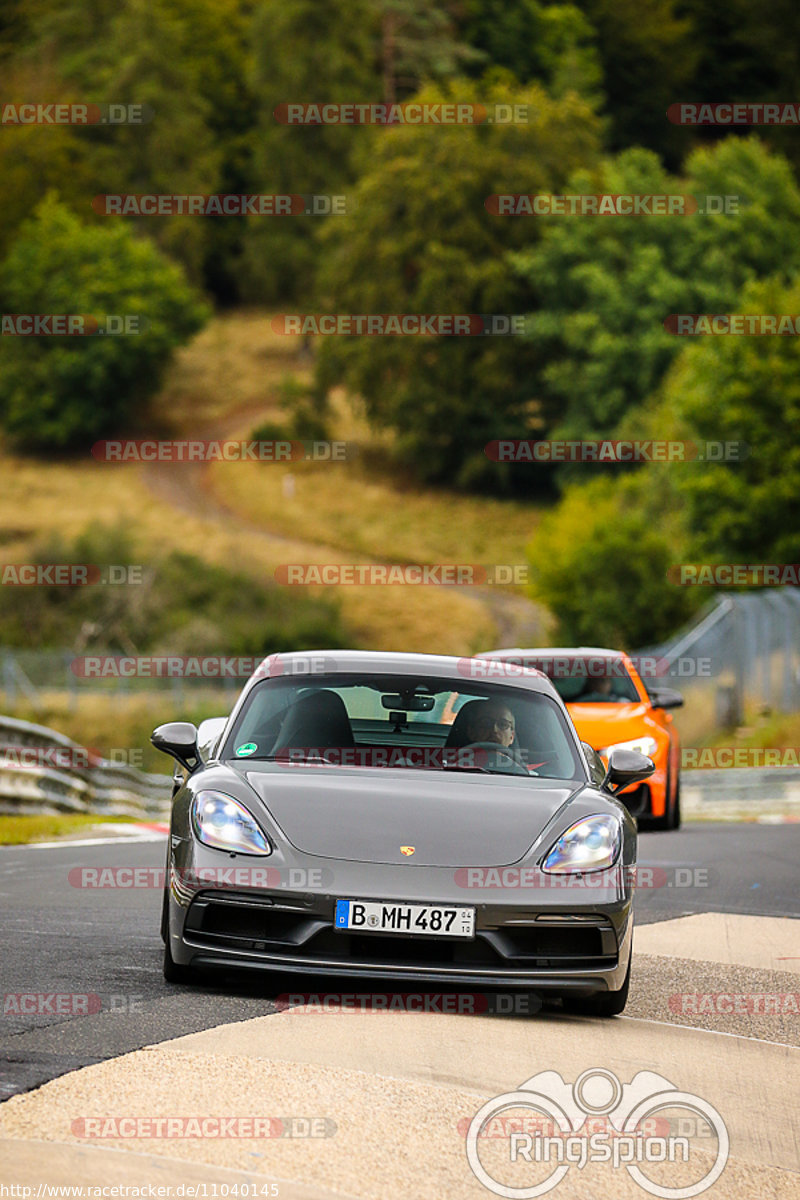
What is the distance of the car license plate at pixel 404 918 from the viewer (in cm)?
714

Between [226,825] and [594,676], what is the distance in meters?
10.6

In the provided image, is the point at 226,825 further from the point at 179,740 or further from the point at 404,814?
the point at 179,740

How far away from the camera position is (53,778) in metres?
21.8

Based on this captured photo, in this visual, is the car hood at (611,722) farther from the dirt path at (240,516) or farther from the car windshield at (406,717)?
the dirt path at (240,516)

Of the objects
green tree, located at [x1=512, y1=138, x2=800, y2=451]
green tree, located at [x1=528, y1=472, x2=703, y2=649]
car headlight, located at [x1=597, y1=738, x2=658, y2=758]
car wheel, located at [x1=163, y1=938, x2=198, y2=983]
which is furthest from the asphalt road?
green tree, located at [x1=512, y1=138, x2=800, y2=451]

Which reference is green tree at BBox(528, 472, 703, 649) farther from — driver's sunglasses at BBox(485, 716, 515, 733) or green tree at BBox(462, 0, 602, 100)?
green tree at BBox(462, 0, 602, 100)

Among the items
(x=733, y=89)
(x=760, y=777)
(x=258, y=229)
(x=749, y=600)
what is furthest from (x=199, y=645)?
(x=733, y=89)

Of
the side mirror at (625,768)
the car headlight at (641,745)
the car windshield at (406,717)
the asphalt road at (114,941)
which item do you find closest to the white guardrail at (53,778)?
the asphalt road at (114,941)

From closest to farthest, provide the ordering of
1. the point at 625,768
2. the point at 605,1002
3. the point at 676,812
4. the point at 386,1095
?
the point at 386,1095, the point at 605,1002, the point at 625,768, the point at 676,812

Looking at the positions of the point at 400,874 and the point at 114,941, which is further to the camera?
the point at 114,941

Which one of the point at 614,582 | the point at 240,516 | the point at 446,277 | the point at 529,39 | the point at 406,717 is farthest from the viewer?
the point at 529,39

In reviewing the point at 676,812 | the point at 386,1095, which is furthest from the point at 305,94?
the point at 386,1095

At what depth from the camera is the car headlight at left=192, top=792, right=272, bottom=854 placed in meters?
7.34

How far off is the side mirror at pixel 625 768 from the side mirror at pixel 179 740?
1771 millimetres
